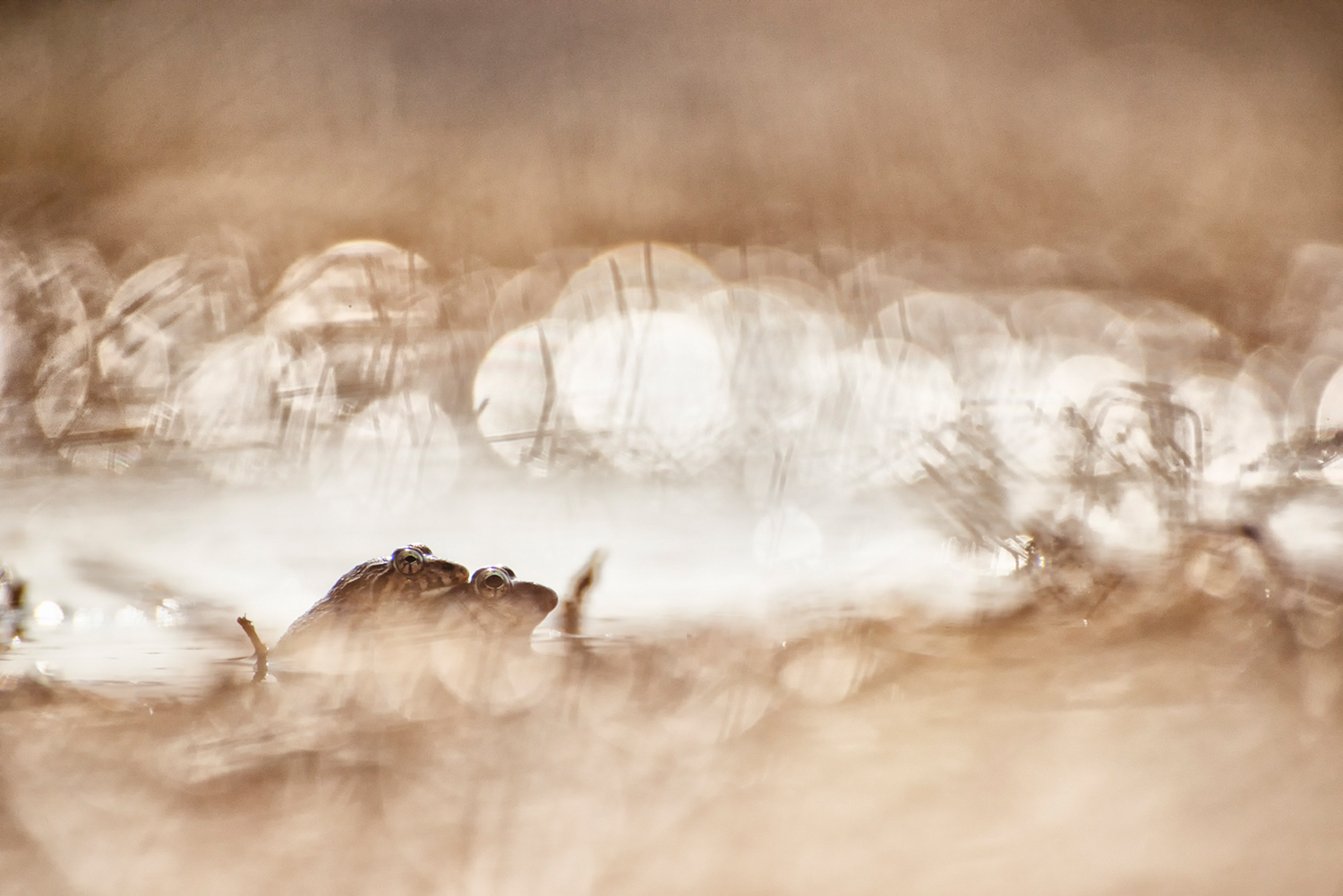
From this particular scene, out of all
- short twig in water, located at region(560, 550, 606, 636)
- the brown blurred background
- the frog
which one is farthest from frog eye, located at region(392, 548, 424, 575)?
the brown blurred background

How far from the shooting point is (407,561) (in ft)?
2.95

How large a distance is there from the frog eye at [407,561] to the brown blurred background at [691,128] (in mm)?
366

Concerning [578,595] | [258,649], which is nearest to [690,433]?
[578,595]

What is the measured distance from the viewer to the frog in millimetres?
895

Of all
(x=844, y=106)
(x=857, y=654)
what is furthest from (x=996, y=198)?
(x=857, y=654)

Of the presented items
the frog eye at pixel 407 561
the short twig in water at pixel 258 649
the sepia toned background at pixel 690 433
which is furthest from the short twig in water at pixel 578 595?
the short twig in water at pixel 258 649

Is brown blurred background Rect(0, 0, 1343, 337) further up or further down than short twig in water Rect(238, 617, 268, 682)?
further up

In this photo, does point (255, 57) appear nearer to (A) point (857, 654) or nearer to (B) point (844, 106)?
(B) point (844, 106)

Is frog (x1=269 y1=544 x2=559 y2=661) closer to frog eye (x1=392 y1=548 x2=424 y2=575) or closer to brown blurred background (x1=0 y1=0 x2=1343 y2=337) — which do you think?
frog eye (x1=392 y1=548 x2=424 y2=575)

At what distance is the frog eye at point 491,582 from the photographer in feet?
2.99

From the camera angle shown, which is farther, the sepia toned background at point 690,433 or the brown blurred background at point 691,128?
the brown blurred background at point 691,128

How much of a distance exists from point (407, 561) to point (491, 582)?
0.10 meters

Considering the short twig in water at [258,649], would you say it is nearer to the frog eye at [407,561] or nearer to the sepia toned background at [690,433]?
the sepia toned background at [690,433]

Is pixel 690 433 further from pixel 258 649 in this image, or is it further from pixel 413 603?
pixel 258 649
